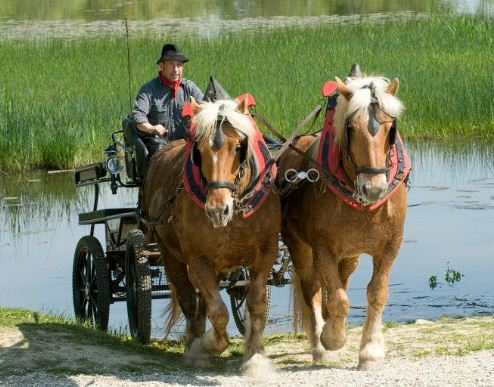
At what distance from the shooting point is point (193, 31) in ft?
105

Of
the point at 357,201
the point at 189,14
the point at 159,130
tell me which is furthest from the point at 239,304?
the point at 189,14

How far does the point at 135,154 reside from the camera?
996 centimetres

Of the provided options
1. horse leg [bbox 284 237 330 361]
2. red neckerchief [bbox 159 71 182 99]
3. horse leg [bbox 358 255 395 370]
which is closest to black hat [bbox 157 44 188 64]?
red neckerchief [bbox 159 71 182 99]

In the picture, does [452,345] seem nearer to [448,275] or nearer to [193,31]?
[448,275]

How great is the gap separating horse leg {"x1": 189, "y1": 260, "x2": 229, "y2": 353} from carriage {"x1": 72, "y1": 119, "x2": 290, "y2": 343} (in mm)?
901

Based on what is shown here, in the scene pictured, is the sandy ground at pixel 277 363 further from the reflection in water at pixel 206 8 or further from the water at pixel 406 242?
the reflection in water at pixel 206 8

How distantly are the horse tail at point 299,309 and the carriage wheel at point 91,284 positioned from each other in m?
→ 1.52

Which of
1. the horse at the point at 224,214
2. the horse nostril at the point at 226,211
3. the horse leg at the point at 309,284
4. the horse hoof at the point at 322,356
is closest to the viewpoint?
the horse nostril at the point at 226,211

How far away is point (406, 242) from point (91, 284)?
Answer: 4.29m

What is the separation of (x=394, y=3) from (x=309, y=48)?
14796 millimetres

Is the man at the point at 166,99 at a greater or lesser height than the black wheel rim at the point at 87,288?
greater

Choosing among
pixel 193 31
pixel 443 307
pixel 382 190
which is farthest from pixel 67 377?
pixel 193 31

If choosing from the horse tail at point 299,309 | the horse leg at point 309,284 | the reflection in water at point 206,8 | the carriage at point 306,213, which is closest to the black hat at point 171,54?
the carriage at point 306,213

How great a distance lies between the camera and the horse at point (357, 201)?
768 cm
